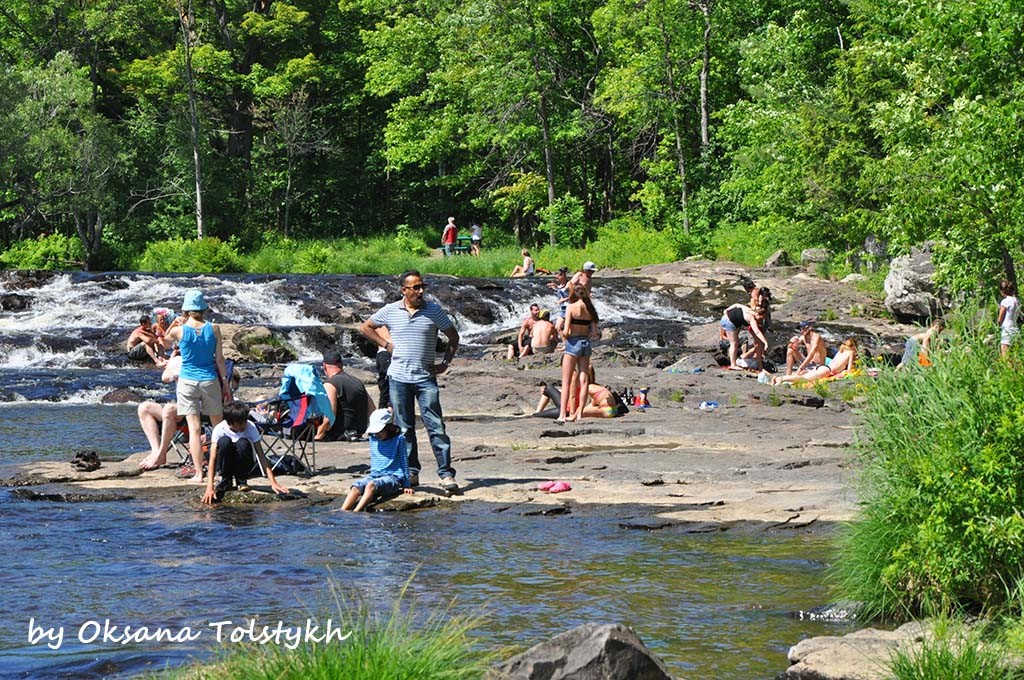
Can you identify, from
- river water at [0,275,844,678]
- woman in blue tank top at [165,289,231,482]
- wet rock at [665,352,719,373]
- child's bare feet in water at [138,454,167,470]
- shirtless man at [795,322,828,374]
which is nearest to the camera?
river water at [0,275,844,678]

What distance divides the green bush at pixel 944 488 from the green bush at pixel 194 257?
40221mm

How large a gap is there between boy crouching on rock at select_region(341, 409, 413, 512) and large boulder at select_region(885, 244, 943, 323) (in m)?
21.6

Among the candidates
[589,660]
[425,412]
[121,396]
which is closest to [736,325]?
[121,396]

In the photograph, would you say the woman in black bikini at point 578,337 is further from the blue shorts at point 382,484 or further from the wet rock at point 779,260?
the wet rock at point 779,260

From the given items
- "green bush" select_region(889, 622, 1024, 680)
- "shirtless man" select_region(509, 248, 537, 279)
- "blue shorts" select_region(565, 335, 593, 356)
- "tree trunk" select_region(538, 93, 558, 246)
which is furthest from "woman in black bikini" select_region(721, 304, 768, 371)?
"tree trunk" select_region(538, 93, 558, 246)

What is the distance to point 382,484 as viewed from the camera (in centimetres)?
1224

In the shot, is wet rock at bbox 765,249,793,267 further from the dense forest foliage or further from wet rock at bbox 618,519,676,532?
wet rock at bbox 618,519,676,532

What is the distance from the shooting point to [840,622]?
26.2ft

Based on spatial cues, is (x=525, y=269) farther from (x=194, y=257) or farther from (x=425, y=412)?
(x=425, y=412)

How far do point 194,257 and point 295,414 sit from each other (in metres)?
34.1

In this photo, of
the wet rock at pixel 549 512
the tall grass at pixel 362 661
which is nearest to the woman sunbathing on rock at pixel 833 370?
the wet rock at pixel 549 512

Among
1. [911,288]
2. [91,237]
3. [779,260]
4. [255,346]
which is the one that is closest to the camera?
[255,346]

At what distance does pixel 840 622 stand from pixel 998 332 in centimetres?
224

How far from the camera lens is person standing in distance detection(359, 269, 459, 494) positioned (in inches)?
489
